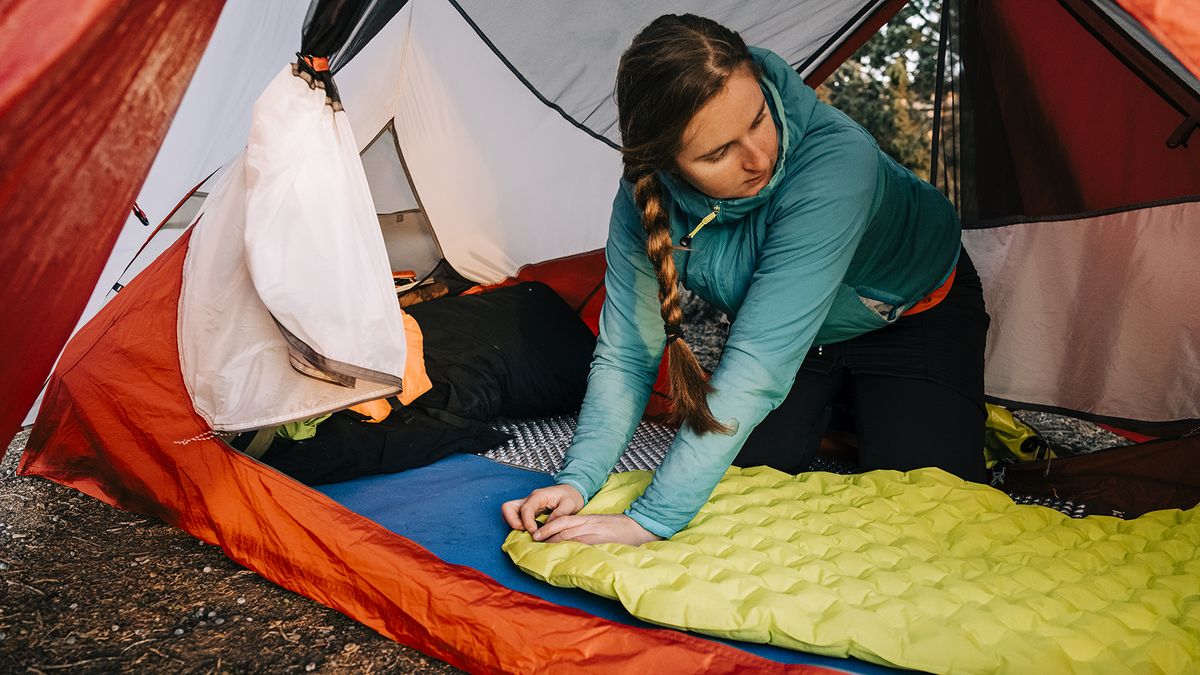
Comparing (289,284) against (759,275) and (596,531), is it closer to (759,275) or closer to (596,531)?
(596,531)

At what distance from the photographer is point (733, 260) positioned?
52.1 inches

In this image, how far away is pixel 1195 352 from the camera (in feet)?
5.65

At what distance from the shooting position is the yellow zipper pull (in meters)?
1.26

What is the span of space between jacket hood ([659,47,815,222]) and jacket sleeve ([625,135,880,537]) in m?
0.03

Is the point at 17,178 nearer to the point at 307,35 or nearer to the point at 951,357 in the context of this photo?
the point at 307,35

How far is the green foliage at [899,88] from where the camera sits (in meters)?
4.20

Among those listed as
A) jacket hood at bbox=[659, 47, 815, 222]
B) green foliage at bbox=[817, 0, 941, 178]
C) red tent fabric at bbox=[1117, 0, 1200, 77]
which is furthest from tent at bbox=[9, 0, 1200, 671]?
green foliage at bbox=[817, 0, 941, 178]

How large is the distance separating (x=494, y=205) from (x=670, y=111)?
1533 mm

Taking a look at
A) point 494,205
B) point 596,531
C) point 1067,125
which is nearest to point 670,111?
point 596,531

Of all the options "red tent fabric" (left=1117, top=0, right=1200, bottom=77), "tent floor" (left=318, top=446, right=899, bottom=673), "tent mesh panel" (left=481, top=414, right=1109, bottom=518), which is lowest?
"tent mesh panel" (left=481, top=414, right=1109, bottom=518)

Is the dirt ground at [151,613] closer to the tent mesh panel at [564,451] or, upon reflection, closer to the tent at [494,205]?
the tent at [494,205]

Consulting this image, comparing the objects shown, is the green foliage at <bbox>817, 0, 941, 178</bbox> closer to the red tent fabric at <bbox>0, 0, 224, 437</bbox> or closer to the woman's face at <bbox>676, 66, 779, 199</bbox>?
the woman's face at <bbox>676, 66, 779, 199</bbox>

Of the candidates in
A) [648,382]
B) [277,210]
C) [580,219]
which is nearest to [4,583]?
[277,210]

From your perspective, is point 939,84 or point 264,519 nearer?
point 264,519
